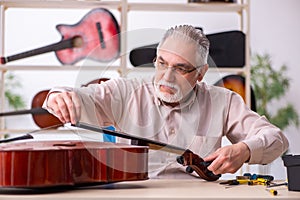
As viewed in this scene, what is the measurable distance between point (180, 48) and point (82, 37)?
1.92 metres

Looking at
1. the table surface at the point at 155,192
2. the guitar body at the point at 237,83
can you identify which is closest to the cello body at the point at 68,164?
the table surface at the point at 155,192

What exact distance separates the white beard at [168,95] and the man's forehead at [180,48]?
87 millimetres

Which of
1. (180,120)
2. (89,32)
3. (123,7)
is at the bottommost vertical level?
(180,120)

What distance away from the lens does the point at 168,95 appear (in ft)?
6.02

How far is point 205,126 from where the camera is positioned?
6.74 feet

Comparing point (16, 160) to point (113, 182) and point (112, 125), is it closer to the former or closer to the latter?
point (113, 182)

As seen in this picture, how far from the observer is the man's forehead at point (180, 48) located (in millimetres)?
1791

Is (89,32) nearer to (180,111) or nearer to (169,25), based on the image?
(169,25)

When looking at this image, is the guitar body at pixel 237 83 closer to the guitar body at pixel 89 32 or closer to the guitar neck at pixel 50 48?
the guitar body at pixel 89 32

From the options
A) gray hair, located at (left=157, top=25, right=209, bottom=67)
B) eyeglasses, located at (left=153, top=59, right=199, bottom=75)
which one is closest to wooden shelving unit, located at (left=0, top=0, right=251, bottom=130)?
gray hair, located at (left=157, top=25, right=209, bottom=67)

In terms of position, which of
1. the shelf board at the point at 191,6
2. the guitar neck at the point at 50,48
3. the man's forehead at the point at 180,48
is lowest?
the man's forehead at the point at 180,48

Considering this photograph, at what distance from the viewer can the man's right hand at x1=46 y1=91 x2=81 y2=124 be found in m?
1.52

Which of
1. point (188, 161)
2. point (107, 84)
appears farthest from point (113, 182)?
point (107, 84)

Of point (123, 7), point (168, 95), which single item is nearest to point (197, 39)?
point (168, 95)
